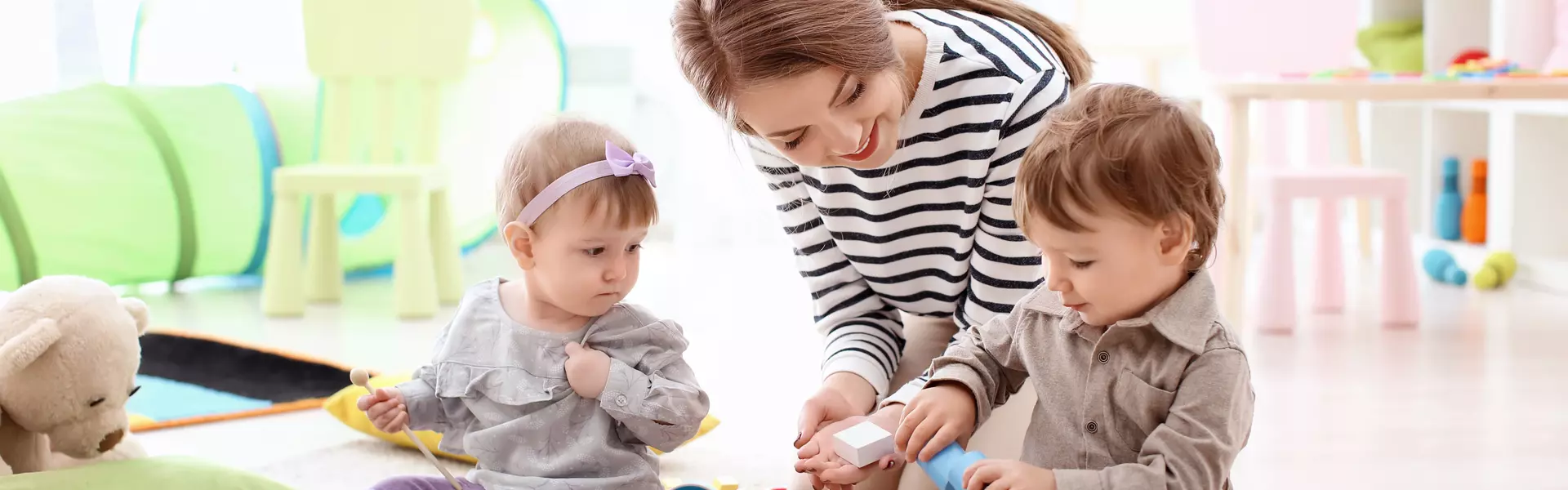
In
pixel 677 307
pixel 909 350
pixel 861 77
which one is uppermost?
pixel 861 77

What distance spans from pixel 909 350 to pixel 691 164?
2457mm

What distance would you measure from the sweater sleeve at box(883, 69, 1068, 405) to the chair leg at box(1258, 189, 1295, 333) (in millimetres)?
1358

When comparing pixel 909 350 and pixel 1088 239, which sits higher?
pixel 1088 239

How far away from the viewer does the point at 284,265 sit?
271 centimetres

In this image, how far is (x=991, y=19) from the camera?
50.5 inches

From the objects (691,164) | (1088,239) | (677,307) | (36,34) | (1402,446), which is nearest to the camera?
(1088,239)

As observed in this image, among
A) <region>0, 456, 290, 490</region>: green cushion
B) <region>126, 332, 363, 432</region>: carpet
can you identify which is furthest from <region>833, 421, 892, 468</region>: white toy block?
<region>126, 332, 363, 432</region>: carpet

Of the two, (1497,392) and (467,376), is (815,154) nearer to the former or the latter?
(467,376)

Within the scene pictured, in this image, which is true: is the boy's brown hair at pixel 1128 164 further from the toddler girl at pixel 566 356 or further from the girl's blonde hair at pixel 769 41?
the toddler girl at pixel 566 356

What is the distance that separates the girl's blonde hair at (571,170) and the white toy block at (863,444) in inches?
10.8

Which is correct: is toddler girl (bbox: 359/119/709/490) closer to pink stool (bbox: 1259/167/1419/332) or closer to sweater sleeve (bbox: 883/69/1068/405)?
sweater sleeve (bbox: 883/69/1068/405)

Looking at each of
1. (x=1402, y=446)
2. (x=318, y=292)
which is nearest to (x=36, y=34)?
(x=318, y=292)

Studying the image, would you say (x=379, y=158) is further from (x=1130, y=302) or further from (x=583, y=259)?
(x=1130, y=302)

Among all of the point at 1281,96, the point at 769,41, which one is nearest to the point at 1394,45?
the point at 1281,96
